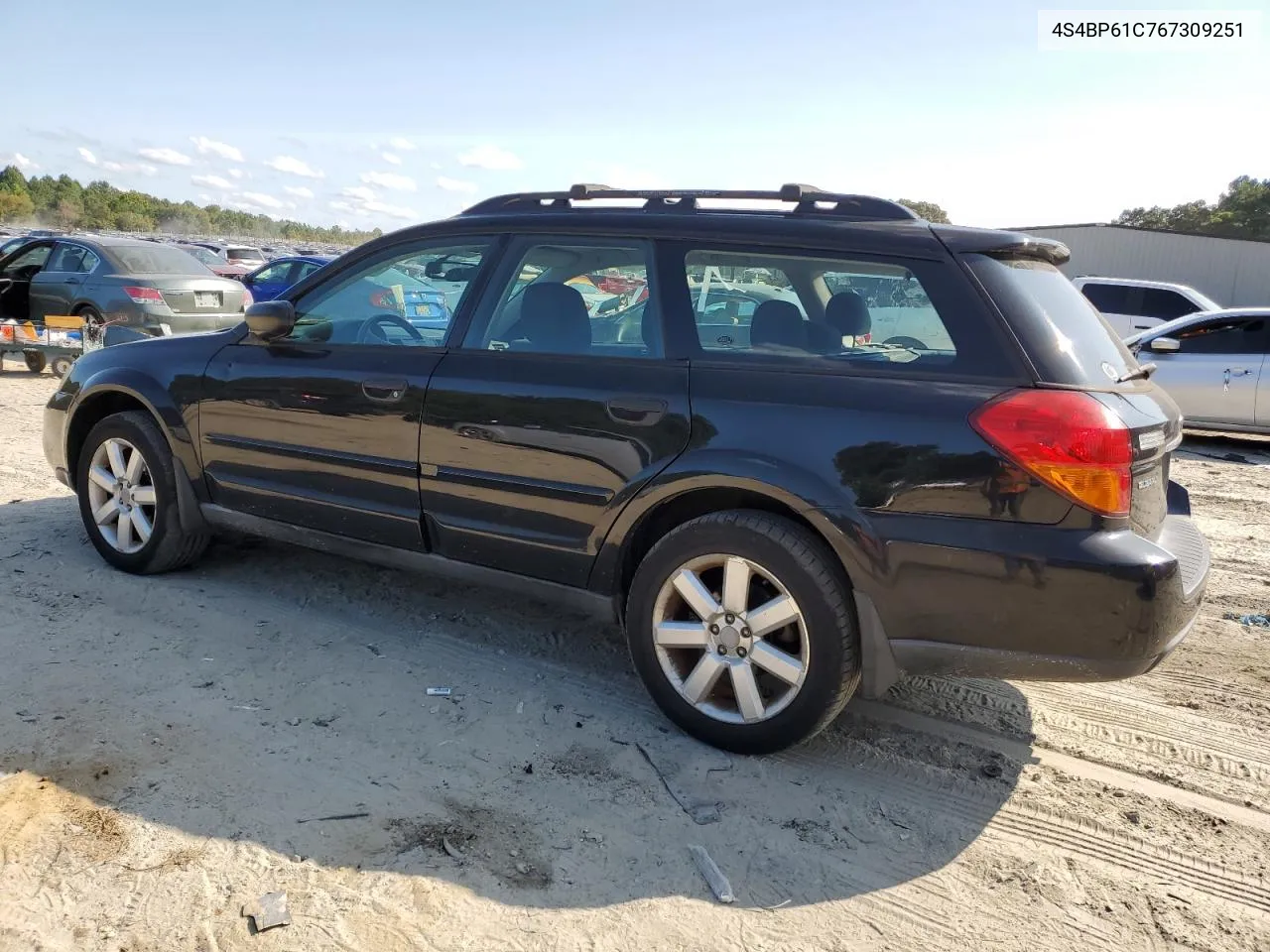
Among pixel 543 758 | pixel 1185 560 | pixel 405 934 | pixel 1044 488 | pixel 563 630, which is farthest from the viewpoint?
pixel 563 630

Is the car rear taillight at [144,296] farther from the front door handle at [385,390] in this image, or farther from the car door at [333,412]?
the front door handle at [385,390]

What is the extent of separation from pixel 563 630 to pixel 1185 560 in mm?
2423

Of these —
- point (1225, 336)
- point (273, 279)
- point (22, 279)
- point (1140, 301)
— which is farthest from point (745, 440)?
point (273, 279)

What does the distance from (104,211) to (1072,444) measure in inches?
3555

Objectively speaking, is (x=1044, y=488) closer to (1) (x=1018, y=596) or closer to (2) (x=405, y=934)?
(1) (x=1018, y=596)

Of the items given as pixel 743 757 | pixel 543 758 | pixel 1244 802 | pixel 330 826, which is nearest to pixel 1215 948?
pixel 1244 802

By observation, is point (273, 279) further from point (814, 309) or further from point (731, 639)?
point (731, 639)

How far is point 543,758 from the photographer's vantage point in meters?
3.22

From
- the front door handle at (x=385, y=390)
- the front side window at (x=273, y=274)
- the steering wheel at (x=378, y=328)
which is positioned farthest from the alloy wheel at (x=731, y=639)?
the front side window at (x=273, y=274)

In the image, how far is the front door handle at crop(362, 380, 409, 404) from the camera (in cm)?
384

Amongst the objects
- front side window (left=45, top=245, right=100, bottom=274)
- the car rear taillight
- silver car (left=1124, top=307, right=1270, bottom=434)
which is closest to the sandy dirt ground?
silver car (left=1124, top=307, right=1270, bottom=434)

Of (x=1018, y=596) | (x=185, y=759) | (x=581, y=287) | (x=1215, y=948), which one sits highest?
A: (x=581, y=287)

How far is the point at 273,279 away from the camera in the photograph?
1697 centimetres

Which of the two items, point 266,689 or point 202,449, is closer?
point 266,689
